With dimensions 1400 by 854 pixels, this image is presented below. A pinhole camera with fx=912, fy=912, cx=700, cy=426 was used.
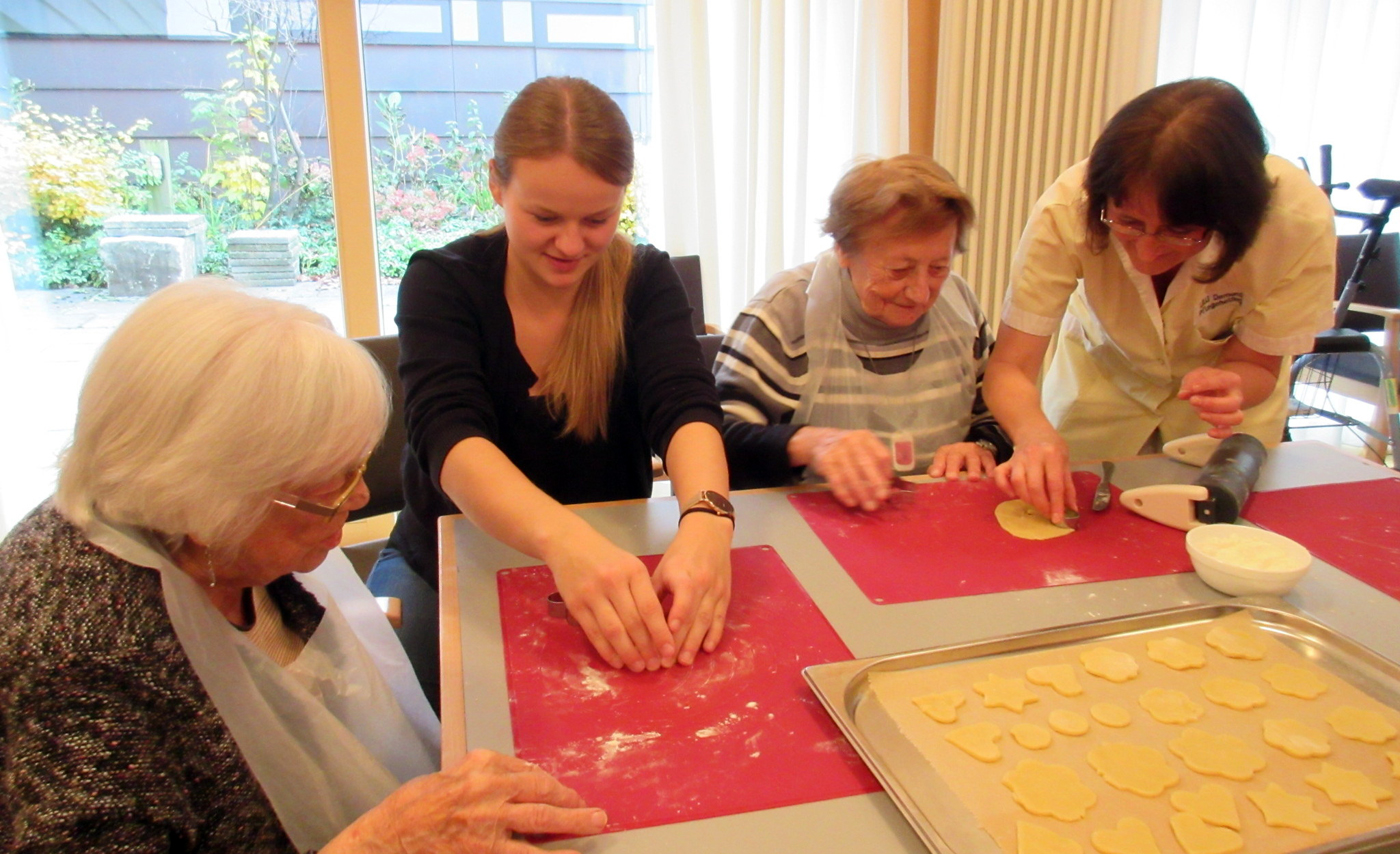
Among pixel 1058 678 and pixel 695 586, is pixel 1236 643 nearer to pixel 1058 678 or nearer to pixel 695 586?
pixel 1058 678

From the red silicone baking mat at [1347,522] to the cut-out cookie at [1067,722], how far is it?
0.59 metres

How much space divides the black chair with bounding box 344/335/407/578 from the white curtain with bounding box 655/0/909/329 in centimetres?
156

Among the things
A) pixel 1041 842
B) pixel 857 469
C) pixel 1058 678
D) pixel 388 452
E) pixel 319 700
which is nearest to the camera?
pixel 1041 842

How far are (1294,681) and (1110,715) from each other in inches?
9.2

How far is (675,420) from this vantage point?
1431mm

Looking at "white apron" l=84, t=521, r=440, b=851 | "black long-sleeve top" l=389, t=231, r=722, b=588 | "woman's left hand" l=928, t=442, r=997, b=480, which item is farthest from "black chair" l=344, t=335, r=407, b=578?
"woman's left hand" l=928, t=442, r=997, b=480

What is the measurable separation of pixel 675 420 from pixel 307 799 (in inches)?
28.1

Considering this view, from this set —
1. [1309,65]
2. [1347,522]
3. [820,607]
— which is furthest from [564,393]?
[1309,65]

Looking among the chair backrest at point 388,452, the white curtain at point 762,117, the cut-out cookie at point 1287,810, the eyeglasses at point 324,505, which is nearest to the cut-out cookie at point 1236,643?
the cut-out cookie at point 1287,810

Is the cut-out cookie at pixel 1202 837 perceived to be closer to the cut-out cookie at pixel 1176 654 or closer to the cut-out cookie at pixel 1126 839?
the cut-out cookie at pixel 1126 839

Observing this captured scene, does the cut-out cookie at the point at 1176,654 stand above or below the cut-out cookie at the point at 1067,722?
above

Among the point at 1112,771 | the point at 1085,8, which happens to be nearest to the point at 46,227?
the point at 1112,771

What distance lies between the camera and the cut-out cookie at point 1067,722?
35.2 inches

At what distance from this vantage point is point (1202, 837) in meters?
0.76
